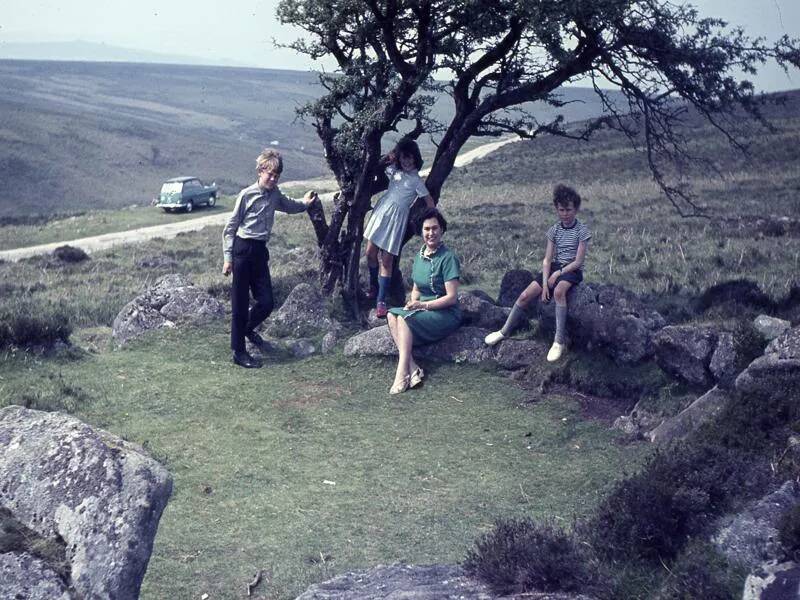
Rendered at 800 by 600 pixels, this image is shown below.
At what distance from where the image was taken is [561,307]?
10.3 meters

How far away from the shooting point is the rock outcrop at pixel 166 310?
42.8 ft

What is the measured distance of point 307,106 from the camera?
A: 535 inches

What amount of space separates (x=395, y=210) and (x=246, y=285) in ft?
7.19

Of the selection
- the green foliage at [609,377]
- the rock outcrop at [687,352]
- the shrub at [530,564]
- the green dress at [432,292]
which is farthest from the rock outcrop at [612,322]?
the shrub at [530,564]

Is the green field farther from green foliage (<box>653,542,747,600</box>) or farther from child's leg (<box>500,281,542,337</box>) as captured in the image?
child's leg (<box>500,281,542,337</box>)

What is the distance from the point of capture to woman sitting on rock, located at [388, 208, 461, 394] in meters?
10.4

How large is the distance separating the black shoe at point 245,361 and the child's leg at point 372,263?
2284mm

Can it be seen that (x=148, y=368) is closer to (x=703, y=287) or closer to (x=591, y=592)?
(x=591, y=592)

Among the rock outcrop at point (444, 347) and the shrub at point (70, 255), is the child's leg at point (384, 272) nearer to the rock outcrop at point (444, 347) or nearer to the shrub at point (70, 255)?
the rock outcrop at point (444, 347)

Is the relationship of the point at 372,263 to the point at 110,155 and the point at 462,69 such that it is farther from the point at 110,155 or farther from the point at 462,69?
the point at 110,155

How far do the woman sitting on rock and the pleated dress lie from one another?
3.93 ft

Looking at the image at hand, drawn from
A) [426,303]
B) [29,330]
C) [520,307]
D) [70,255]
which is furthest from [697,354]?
[70,255]

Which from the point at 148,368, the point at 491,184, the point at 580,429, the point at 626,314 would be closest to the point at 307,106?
the point at 148,368

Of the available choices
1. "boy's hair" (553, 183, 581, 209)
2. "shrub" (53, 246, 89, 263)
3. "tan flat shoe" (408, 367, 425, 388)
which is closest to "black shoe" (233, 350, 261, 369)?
"tan flat shoe" (408, 367, 425, 388)
